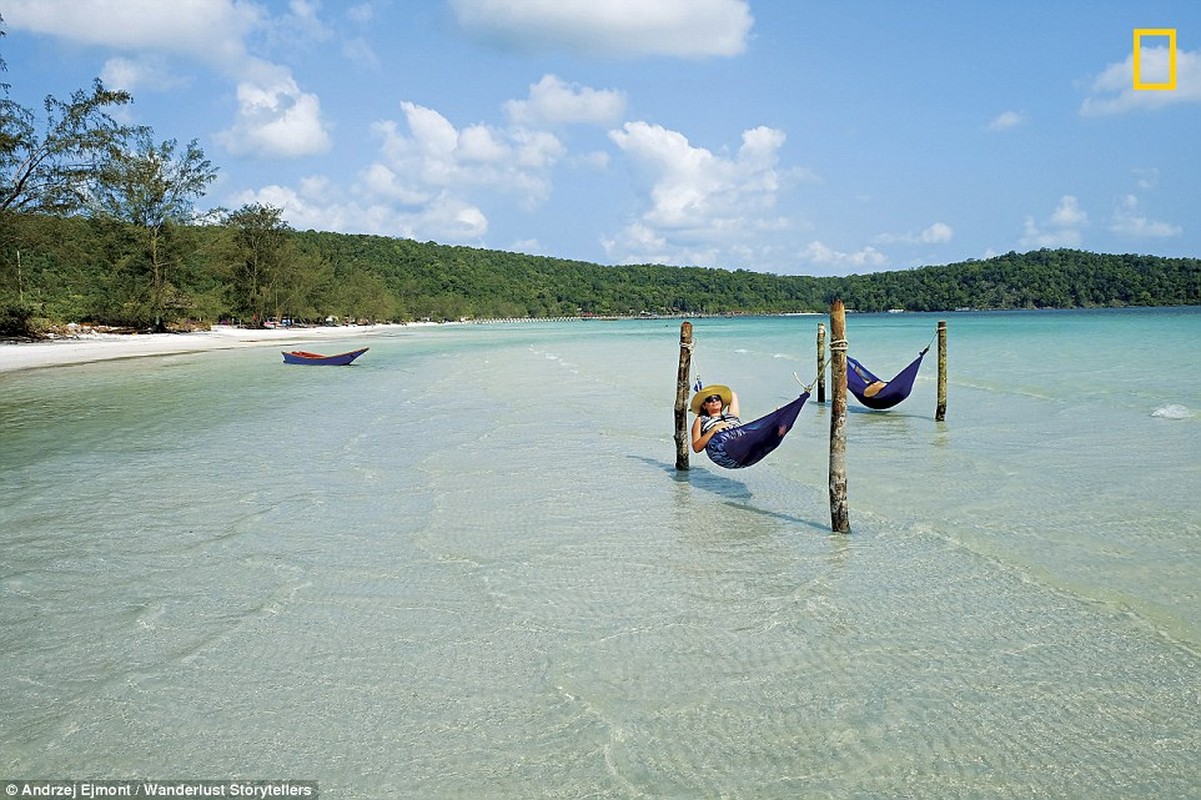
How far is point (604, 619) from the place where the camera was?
18.2ft

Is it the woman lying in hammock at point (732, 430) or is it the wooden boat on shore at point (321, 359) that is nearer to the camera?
the woman lying in hammock at point (732, 430)

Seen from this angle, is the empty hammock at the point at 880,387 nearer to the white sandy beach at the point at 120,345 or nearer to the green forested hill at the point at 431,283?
the green forested hill at the point at 431,283

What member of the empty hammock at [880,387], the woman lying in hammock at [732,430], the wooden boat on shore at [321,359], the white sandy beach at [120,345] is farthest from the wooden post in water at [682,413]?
the white sandy beach at [120,345]

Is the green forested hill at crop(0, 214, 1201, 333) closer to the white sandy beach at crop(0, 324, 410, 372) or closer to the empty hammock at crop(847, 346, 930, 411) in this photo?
the white sandy beach at crop(0, 324, 410, 372)

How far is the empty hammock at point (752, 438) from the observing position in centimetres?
860

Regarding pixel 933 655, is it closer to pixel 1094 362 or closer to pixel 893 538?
pixel 893 538

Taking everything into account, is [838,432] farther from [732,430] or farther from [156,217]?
[156,217]

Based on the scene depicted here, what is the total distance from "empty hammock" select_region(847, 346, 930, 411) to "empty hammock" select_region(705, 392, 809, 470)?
7.20m

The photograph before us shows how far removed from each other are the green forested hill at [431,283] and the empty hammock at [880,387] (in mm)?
6068

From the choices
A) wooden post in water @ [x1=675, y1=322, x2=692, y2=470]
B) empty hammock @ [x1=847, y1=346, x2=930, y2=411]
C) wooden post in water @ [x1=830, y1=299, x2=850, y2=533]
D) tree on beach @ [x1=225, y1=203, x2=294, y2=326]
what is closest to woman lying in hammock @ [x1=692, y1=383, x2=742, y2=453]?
wooden post in water @ [x1=675, y1=322, x2=692, y2=470]

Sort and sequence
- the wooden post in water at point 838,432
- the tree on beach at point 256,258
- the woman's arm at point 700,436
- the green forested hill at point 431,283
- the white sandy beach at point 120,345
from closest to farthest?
1. the wooden post in water at point 838,432
2. the woman's arm at point 700,436
3. the white sandy beach at point 120,345
4. the green forested hill at point 431,283
5. the tree on beach at point 256,258

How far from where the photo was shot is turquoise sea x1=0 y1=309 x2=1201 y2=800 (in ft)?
12.7

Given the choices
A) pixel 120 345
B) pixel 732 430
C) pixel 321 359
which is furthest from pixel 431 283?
pixel 732 430

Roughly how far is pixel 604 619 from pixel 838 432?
310 centimetres
